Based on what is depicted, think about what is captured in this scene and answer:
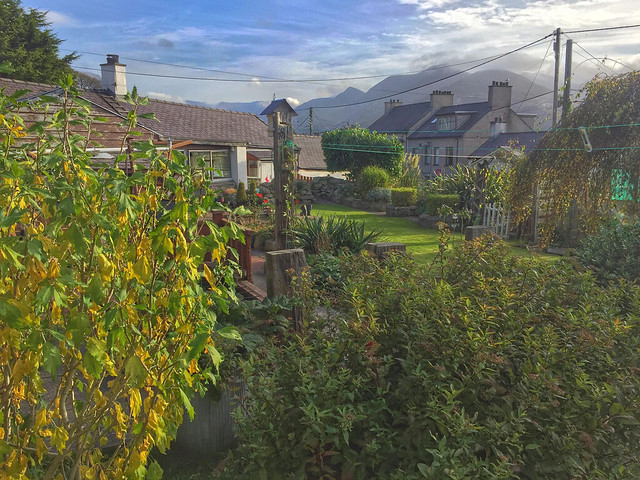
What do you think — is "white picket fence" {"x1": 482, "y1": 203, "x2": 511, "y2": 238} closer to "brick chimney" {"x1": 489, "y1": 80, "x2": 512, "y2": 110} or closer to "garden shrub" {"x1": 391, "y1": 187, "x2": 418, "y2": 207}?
"garden shrub" {"x1": 391, "y1": 187, "x2": 418, "y2": 207}

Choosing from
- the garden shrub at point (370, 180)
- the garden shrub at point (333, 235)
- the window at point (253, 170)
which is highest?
the window at point (253, 170)

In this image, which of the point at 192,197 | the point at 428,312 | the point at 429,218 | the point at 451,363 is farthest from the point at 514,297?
the point at 429,218

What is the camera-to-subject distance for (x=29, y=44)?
2875 cm

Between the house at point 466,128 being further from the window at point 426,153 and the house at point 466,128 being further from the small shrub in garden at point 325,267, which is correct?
the small shrub in garden at point 325,267

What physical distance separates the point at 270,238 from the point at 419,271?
7.65 m

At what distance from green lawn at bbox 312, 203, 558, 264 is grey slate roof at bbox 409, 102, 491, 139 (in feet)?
70.0

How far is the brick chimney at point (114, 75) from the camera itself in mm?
22922

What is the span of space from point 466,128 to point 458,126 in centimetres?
147

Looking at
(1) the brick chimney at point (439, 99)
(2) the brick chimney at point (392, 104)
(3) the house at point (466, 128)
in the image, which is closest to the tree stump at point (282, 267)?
(3) the house at point (466, 128)

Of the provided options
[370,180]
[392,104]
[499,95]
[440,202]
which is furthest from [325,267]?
[392,104]

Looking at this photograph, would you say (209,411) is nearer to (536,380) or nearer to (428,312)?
(428,312)

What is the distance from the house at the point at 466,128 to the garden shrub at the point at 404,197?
19105 millimetres

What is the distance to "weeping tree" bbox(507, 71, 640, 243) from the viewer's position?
801 cm

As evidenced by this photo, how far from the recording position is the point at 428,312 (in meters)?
3.11
